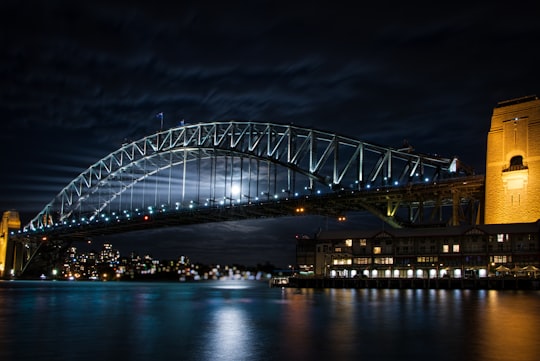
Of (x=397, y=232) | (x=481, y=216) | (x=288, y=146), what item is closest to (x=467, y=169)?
(x=481, y=216)

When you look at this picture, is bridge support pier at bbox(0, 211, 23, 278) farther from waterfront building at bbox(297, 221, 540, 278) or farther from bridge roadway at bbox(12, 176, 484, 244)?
waterfront building at bbox(297, 221, 540, 278)

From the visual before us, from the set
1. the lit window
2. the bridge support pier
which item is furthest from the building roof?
the bridge support pier

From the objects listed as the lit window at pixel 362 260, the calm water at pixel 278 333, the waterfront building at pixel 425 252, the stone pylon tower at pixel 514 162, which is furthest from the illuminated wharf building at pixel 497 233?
the calm water at pixel 278 333

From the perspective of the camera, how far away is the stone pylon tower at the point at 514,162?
2504 inches

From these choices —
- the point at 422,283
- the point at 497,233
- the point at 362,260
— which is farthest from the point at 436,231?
the point at 362,260

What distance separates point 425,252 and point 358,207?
45.3 ft

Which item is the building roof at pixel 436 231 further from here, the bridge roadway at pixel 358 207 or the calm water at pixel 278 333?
the calm water at pixel 278 333

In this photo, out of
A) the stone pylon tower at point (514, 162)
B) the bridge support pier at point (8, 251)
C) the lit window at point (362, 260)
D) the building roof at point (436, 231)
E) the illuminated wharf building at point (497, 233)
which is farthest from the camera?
the bridge support pier at point (8, 251)

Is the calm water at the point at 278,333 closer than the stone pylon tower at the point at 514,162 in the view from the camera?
Yes

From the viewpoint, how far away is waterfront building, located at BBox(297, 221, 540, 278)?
215ft

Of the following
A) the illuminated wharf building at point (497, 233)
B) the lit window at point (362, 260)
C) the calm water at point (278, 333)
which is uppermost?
the illuminated wharf building at point (497, 233)

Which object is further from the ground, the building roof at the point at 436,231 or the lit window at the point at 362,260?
the building roof at the point at 436,231

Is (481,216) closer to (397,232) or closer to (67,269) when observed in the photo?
(397,232)

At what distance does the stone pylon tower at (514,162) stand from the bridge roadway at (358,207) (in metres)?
3.11
